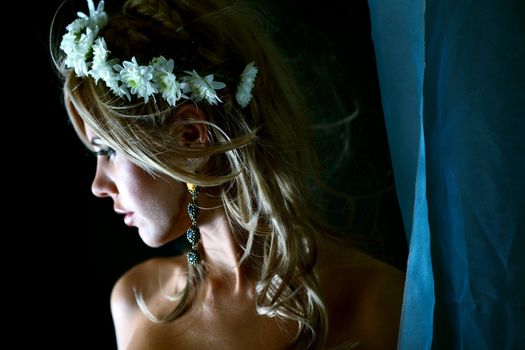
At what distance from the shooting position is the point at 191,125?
4.05 ft

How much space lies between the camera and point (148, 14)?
123 centimetres

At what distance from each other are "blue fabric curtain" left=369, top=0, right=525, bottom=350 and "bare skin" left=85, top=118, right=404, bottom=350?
0.98 feet

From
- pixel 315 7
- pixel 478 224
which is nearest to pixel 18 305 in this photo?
pixel 315 7

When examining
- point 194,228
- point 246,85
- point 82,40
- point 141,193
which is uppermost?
point 82,40

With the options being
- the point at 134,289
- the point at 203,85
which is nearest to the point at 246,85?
the point at 203,85

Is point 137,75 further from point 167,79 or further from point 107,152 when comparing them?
point 107,152

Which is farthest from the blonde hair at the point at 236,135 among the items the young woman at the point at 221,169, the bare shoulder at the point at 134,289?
the bare shoulder at the point at 134,289

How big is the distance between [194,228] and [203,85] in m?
0.30

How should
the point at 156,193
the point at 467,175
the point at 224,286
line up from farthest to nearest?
the point at 224,286, the point at 156,193, the point at 467,175

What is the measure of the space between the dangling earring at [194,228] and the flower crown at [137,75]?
0.56ft

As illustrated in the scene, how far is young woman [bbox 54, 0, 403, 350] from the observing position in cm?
119

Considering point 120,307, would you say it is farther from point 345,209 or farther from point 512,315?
point 512,315

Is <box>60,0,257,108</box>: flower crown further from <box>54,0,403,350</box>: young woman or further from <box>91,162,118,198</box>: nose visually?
<box>91,162,118,198</box>: nose

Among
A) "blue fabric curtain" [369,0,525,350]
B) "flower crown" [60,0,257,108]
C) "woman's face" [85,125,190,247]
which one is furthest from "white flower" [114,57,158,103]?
"blue fabric curtain" [369,0,525,350]
